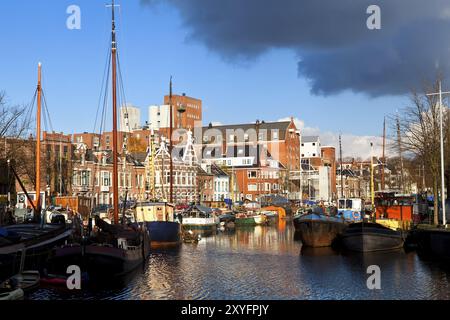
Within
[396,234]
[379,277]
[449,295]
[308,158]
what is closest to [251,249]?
[396,234]

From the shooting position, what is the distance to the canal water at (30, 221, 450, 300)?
102ft

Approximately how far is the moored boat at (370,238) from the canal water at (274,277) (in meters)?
0.88

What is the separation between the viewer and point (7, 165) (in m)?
67.4

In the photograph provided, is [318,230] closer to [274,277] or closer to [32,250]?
[274,277]

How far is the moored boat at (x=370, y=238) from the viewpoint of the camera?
161ft

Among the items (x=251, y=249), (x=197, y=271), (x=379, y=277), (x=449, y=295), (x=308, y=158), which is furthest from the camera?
(x=308, y=158)

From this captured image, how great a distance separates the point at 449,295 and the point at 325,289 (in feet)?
21.2

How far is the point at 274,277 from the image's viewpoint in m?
37.2

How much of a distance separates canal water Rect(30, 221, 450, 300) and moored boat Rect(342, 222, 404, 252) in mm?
877

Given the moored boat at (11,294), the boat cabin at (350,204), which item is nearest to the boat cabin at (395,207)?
the boat cabin at (350,204)

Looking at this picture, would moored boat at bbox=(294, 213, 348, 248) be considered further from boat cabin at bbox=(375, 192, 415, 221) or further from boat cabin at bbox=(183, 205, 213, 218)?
boat cabin at bbox=(183, 205, 213, 218)

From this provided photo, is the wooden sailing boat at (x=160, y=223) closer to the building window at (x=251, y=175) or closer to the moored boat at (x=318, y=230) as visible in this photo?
the moored boat at (x=318, y=230)
